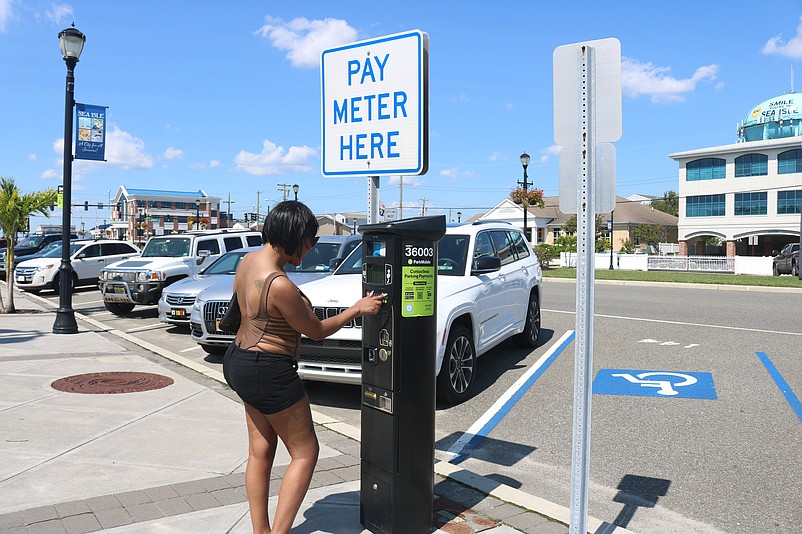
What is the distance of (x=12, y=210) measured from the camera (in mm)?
14898

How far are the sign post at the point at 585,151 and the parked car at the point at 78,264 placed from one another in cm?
1965

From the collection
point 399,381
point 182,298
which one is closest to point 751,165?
point 182,298

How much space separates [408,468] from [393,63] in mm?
2612

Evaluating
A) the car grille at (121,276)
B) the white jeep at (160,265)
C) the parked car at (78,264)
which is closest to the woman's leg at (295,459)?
the white jeep at (160,265)

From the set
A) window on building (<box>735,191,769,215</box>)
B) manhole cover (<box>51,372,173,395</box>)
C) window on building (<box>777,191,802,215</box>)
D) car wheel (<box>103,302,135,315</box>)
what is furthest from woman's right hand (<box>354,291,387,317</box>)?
window on building (<box>735,191,769,215</box>)

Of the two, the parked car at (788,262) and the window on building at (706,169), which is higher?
the window on building at (706,169)

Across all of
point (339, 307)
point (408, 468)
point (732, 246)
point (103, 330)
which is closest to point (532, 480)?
point (408, 468)

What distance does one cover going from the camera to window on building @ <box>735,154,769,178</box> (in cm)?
5591

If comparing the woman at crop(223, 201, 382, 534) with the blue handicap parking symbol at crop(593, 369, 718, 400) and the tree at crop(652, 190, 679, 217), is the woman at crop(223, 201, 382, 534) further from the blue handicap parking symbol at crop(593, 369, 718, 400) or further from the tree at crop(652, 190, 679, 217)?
the tree at crop(652, 190, 679, 217)

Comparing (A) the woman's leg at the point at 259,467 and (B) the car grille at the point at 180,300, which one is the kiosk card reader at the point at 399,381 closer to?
(A) the woman's leg at the point at 259,467

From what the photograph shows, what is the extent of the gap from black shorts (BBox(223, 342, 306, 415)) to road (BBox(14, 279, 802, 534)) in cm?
217

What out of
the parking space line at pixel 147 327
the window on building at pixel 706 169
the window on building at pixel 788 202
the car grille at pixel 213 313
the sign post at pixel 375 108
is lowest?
the parking space line at pixel 147 327

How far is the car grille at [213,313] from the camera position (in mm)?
9281

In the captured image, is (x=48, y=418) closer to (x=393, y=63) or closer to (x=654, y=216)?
(x=393, y=63)
